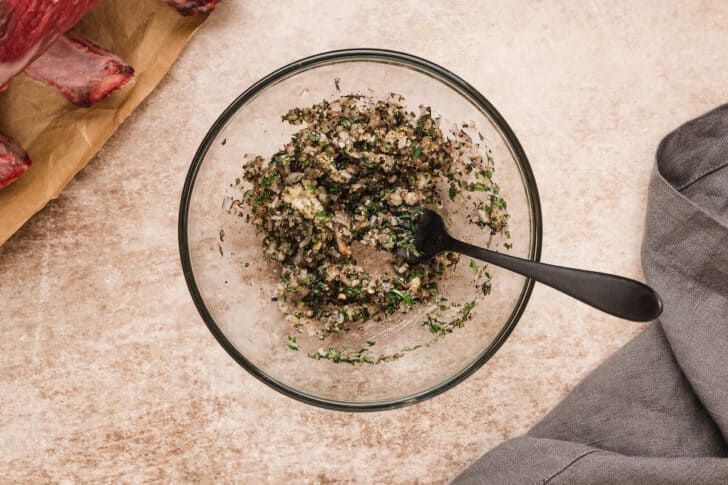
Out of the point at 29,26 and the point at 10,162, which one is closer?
the point at 29,26

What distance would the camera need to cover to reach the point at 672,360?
1.21 metres

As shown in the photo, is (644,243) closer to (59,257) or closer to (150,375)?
(150,375)

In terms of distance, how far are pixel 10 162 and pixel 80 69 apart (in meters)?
0.21

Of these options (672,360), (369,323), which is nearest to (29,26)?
(369,323)

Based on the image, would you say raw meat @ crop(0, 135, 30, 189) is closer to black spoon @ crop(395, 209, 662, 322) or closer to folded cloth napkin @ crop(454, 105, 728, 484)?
black spoon @ crop(395, 209, 662, 322)

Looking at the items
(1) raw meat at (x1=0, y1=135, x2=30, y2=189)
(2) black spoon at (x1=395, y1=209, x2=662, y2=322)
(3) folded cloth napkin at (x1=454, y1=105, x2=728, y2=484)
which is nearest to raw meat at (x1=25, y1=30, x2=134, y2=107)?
(1) raw meat at (x1=0, y1=135, x2=30, y2=189)

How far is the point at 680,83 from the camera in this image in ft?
4.05

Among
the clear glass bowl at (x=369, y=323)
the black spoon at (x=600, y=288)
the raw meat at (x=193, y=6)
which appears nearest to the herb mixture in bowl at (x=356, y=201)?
the clear glass bowl at (x=369, y=323)

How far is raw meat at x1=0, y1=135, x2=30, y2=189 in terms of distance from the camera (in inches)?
42.5

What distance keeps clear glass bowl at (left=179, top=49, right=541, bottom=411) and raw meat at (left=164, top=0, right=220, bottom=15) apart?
0.76 ft

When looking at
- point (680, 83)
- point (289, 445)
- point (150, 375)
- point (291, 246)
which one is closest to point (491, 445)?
point (289, 445)

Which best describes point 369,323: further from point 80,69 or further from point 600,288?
point 80,69

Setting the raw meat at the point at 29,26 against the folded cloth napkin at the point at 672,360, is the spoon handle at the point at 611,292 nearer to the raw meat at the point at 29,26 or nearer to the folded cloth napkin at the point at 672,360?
the folded cloth napkin at the point at 672,360

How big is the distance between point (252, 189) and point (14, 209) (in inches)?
18.1
